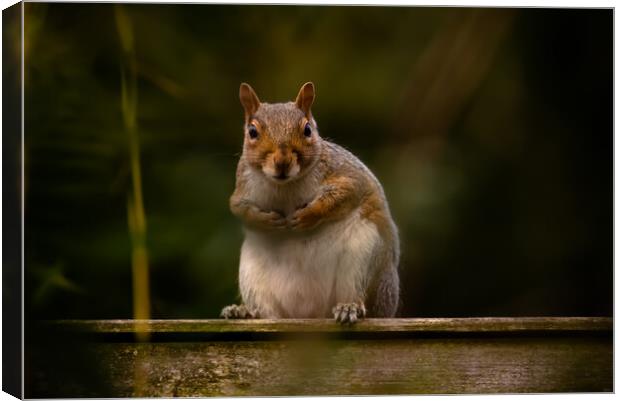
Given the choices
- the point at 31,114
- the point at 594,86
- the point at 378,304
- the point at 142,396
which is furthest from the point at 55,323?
the point at 594,86

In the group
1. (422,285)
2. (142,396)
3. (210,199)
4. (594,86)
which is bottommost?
(142,396)

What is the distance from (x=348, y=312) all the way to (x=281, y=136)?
2.02ft

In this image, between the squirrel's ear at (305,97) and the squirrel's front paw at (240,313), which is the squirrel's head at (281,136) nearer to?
the squirrel's ear at (305,97)

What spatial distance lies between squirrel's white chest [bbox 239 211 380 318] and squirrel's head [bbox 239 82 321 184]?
26 centimetres

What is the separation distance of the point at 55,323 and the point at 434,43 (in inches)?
67.4

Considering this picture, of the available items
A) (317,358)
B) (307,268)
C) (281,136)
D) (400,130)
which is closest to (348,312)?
(317,358)

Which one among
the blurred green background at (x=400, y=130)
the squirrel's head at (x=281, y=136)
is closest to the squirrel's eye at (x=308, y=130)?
the squirrel's head at (x=281, y=136)

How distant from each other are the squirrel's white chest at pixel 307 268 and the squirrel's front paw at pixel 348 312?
0.40 ft

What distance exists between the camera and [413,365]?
182 inches

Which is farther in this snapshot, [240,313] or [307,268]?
[240,313]

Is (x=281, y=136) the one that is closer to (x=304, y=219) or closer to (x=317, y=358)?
(x=304, y=219)

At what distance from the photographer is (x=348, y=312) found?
459 centimetres

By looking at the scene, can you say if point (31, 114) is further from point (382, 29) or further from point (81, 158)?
point (382, 29)

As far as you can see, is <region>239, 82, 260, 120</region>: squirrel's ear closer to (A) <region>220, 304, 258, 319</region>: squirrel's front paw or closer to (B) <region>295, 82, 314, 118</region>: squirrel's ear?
(B) <region>295, 82, 314, 118</region>: squirrel's ear
